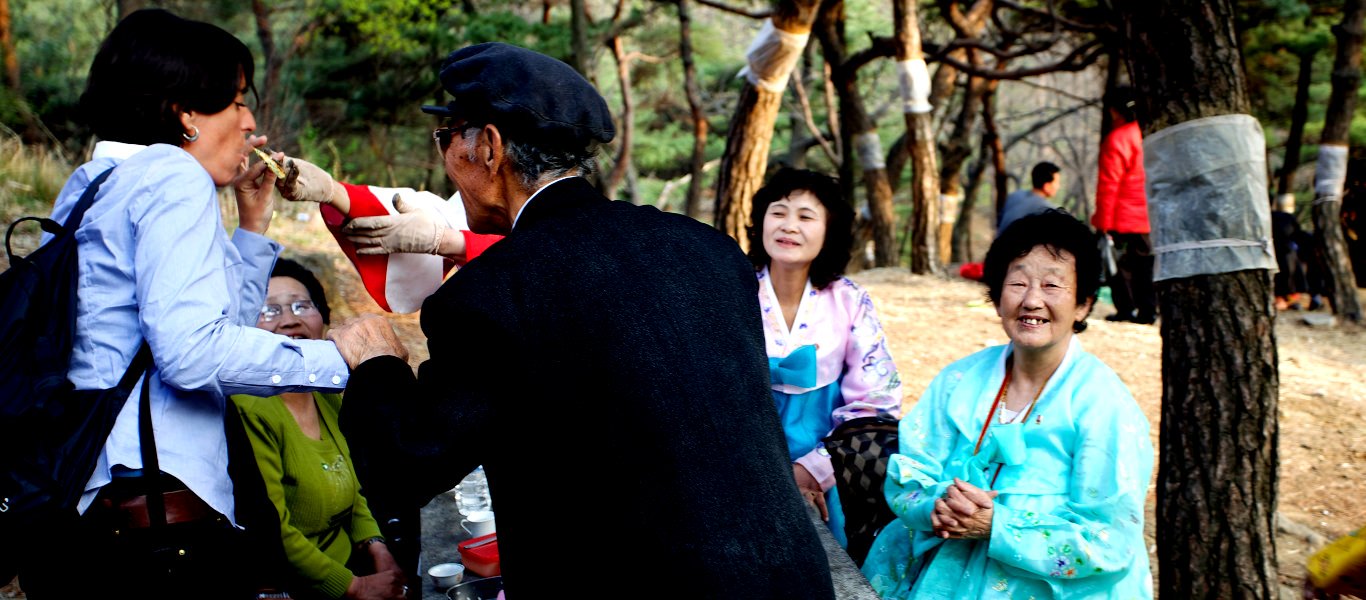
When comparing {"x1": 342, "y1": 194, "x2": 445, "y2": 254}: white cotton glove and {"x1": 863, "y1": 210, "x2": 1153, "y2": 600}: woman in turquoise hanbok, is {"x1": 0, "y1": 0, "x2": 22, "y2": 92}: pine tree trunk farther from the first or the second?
{"x1": 863, "y1": 210, "x2": 1153, "y2": 600}: woman in turquoise hanbok

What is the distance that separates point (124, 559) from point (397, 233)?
95cm

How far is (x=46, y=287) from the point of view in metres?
1.91

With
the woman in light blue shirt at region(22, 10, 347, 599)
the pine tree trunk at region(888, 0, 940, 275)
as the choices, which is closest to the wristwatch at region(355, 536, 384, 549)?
the woman in light blue shirt at region(22, 10, 347, 599)

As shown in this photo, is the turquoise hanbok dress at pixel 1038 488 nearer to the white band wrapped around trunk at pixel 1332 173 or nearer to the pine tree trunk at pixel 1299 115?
the white band wrapped around trunk at pixel 1332 173

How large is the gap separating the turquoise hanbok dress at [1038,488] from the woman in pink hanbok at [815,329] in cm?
45

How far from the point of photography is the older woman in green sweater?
109 inches

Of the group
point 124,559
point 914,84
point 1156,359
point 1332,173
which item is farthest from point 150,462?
point 1332,173

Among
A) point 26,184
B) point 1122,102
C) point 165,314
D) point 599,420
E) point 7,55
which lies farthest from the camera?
point 7,55

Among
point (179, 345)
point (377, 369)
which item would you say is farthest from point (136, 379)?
point (377, 369)

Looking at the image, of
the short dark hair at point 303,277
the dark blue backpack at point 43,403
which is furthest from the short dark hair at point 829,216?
the dark blue backpack at point 43,403

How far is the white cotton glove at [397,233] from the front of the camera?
256cm

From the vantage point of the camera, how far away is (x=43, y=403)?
72.5 inches

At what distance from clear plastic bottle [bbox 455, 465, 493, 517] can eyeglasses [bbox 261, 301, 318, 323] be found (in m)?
0.71

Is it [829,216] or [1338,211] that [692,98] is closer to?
[1338,211]
